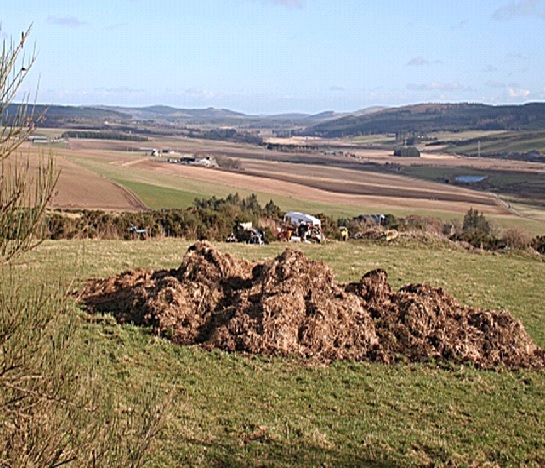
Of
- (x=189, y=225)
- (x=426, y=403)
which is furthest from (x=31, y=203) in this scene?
(x=189, y=225)

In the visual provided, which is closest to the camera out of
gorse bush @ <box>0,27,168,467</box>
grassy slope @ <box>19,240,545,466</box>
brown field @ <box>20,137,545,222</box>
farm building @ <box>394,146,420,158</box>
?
gorse bush @ <box>0,27,168,467</box>

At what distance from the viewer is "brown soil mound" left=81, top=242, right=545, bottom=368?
37.3ft

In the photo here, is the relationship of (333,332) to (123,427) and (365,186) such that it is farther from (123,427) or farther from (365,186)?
(365,186)

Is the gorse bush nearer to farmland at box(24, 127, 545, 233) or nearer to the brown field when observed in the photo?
farmland at box(24, 127, 545, 233)

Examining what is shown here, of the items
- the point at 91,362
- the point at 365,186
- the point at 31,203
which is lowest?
the point at 365,186

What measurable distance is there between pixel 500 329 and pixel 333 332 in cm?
321

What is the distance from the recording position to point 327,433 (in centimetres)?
809

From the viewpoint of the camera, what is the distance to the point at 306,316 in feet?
38.9

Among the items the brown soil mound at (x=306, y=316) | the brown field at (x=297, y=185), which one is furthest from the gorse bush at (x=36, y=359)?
the brown field at (x=297, y=185)

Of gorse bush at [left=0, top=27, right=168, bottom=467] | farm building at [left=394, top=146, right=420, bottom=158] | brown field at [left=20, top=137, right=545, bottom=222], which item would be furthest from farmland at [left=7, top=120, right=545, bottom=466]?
farm building at [left=394, top=146, right=420, bottom=158]

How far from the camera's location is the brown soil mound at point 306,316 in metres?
11.4

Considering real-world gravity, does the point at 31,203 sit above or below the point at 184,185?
above

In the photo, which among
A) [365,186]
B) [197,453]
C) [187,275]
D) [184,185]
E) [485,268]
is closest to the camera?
[197,453]

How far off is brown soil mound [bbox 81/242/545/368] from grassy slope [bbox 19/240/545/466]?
49 cm
